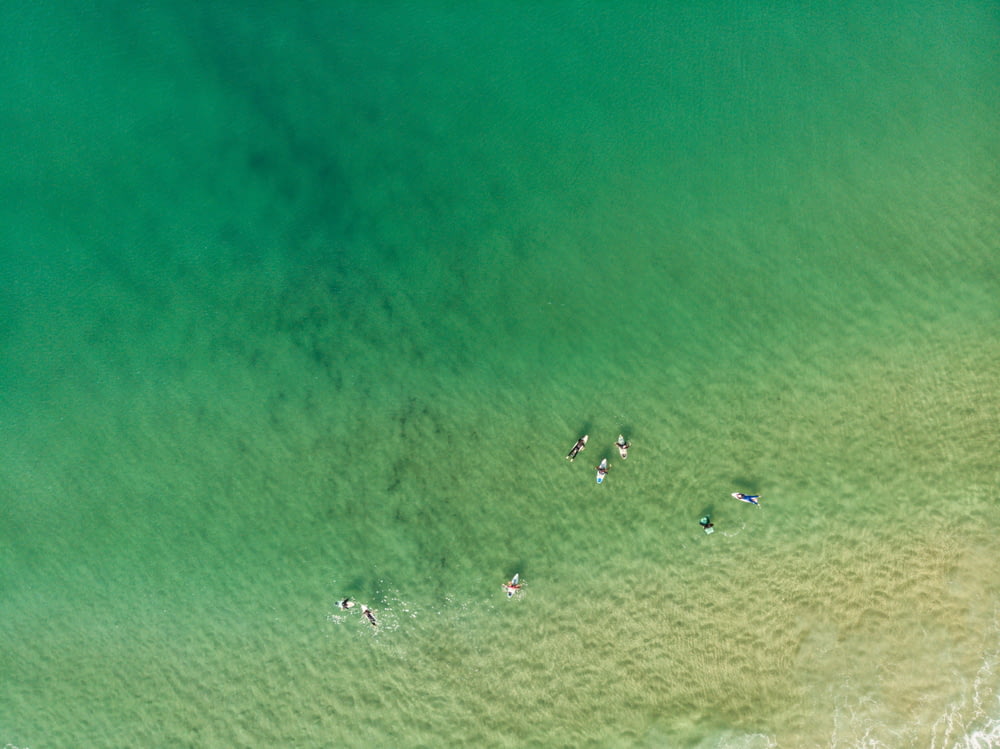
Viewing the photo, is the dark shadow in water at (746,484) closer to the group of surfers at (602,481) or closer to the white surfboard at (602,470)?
the group of surfers at (602,481)

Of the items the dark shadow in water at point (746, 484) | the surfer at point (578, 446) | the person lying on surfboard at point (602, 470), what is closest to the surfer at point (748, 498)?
the dark shadow in water at point (746, 484)

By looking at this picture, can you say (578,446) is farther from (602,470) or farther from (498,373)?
(498,373)

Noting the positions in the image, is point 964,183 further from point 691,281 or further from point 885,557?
point 885,557

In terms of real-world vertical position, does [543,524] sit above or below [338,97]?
below

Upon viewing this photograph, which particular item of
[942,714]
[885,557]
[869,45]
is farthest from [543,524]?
[869,45]

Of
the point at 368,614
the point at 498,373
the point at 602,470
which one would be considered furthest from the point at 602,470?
the point at 368,614
